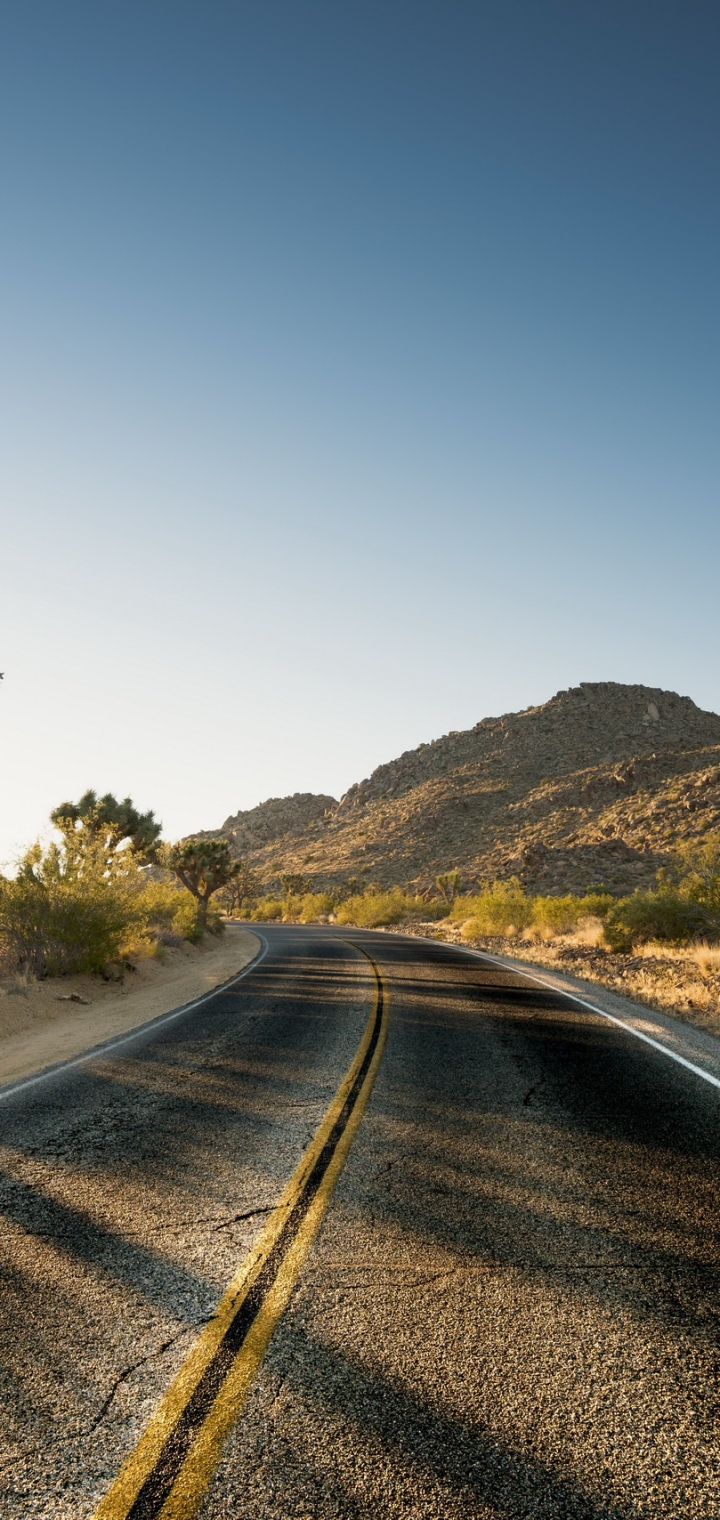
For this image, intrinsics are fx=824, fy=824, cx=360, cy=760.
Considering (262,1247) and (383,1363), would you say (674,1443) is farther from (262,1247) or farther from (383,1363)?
(262,1247)

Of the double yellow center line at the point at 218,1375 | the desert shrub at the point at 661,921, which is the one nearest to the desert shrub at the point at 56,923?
the double yellow center line at the point at 218,1375

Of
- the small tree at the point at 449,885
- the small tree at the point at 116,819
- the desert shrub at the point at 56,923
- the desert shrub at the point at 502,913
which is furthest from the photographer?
the small tree at the point at 449,885

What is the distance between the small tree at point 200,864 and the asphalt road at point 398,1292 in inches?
1364

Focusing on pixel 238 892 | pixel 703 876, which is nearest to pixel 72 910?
pixel 703 876

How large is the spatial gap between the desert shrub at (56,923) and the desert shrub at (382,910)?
31.5m

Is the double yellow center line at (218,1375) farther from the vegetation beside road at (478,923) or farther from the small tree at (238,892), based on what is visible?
the small tree at (238,892)

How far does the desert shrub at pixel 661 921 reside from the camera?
1997 centimetres

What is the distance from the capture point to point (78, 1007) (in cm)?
1477

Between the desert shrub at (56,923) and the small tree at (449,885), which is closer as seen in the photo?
the desert shrub at (56,923)

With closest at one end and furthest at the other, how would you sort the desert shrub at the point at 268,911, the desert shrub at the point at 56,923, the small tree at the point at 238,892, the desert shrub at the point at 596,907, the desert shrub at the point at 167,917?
1. the desert shrub at the point at 56,923
2. the desert shrub at the point at 167,917
3. the desert shrub at the point at 596,907
4. the desert shrub at the point at 268,911
5. the small tree at the point at 238,892

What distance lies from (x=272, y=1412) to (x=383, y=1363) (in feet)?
1.67

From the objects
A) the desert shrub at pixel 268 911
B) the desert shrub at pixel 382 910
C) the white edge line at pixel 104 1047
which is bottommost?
the desert shrub at pixel 268 911

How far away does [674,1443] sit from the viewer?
9.19 ft

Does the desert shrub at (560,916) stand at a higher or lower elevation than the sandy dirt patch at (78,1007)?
higher
